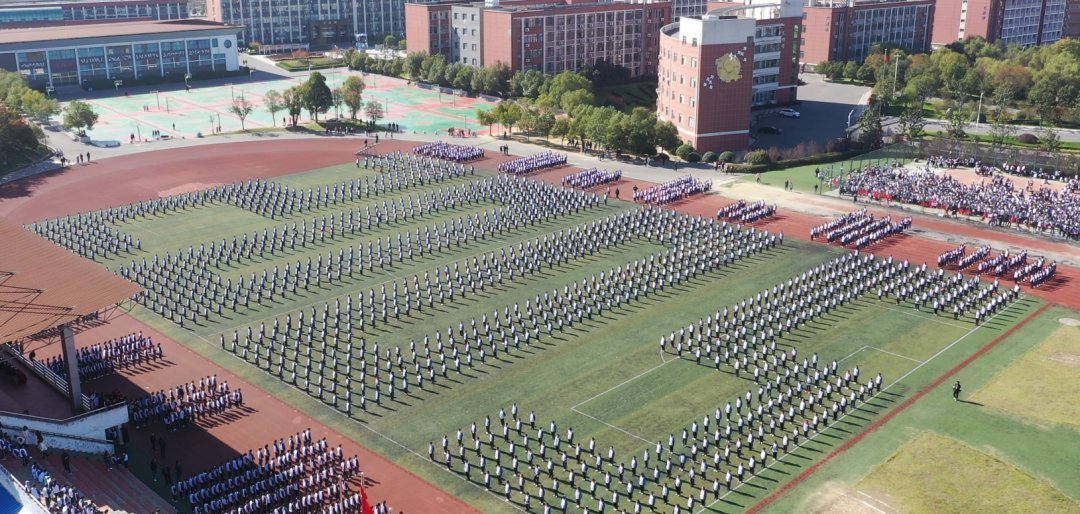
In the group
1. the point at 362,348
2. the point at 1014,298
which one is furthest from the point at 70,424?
the point at 1014,298

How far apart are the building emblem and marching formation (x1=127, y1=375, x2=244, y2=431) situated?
6560cm

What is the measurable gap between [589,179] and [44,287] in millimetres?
51481

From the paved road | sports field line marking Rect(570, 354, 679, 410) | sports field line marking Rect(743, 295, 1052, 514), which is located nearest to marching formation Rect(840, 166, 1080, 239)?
sports field line marking Rect(743, 295, 1052, 514)

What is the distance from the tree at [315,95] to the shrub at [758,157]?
5072 cm

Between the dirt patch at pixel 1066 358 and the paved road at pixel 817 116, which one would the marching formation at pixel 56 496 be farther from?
the paved road at pixel 817 116

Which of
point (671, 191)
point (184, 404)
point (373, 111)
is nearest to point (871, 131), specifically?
point (671, 191)

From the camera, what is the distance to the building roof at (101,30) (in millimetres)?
135875

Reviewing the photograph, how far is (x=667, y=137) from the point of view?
96.4 m

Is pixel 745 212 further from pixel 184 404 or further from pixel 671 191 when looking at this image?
pixel 184 404

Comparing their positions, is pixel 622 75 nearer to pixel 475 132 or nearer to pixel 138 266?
pixel 475 132

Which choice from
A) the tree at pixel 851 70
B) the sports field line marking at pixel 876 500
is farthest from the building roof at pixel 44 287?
the tree at pixel 851 70

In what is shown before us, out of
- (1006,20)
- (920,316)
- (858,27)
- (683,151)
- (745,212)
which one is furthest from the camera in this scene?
(1006,20)

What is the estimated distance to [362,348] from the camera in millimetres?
51188

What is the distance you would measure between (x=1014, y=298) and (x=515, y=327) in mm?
31546
